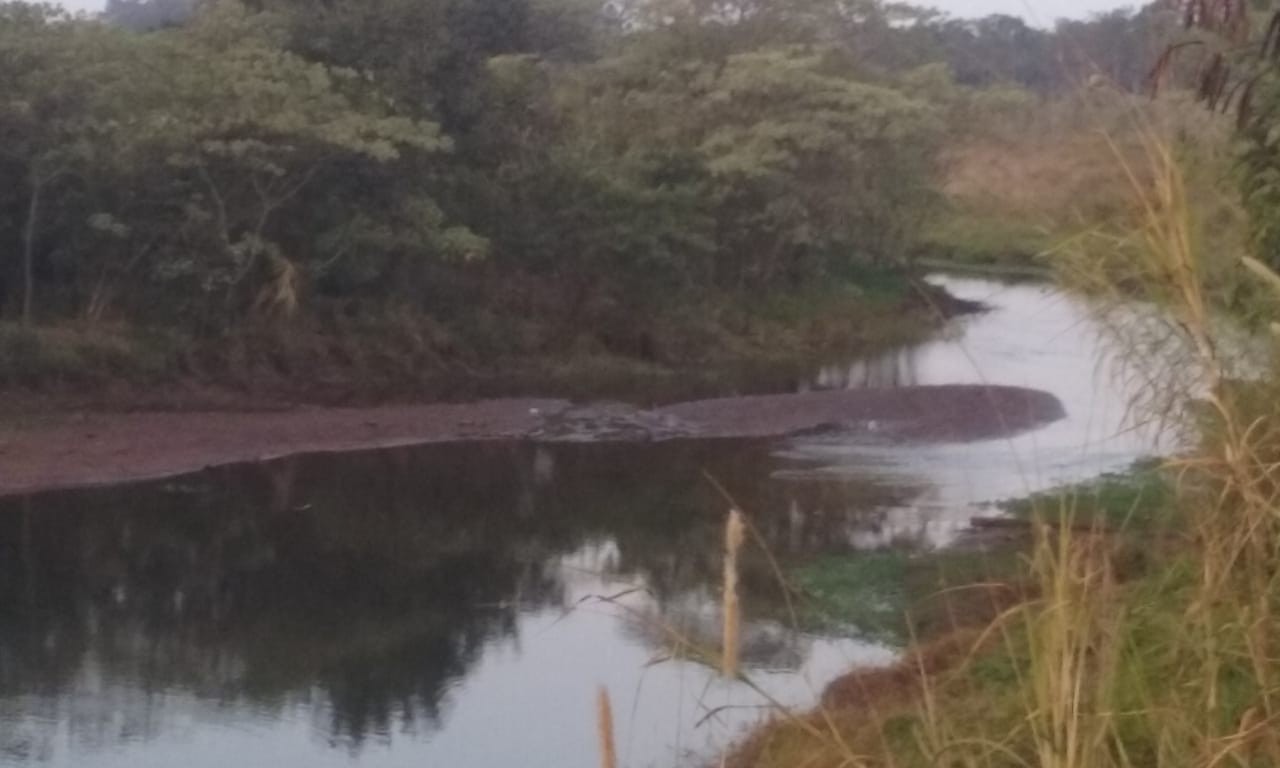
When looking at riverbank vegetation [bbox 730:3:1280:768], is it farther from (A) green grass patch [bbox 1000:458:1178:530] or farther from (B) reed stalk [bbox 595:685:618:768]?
(B) reed stalk [bbox 595:685:618:768]

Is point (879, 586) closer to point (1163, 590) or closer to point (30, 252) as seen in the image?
point (1163, 590)

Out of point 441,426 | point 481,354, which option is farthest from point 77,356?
point 481,354

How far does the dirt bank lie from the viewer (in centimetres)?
1698

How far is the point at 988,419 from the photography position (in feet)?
66.0

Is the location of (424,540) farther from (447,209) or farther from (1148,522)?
(1148,522)

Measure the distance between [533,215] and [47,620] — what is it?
12.5 metres

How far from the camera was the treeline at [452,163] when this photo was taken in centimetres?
1880

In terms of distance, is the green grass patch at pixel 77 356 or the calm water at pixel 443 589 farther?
the green grass patch at pixel 77 356

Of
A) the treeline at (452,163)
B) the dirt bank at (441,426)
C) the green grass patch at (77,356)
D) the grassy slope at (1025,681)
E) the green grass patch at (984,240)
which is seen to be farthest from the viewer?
the treeline at (452,163)

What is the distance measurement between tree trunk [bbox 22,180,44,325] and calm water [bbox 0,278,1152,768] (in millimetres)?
3675

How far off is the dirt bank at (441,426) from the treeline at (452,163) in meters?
1.78

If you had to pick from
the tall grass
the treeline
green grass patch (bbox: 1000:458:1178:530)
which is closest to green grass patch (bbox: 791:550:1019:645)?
green grass patch (bbox: 1000:458:1178:530)

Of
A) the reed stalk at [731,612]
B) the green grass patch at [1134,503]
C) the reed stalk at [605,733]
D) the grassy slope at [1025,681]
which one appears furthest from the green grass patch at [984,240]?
the reed stalk at [605,733]

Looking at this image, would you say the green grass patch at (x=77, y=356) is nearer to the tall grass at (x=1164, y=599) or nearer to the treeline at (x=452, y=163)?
the treeline at (x=452, y=163)
